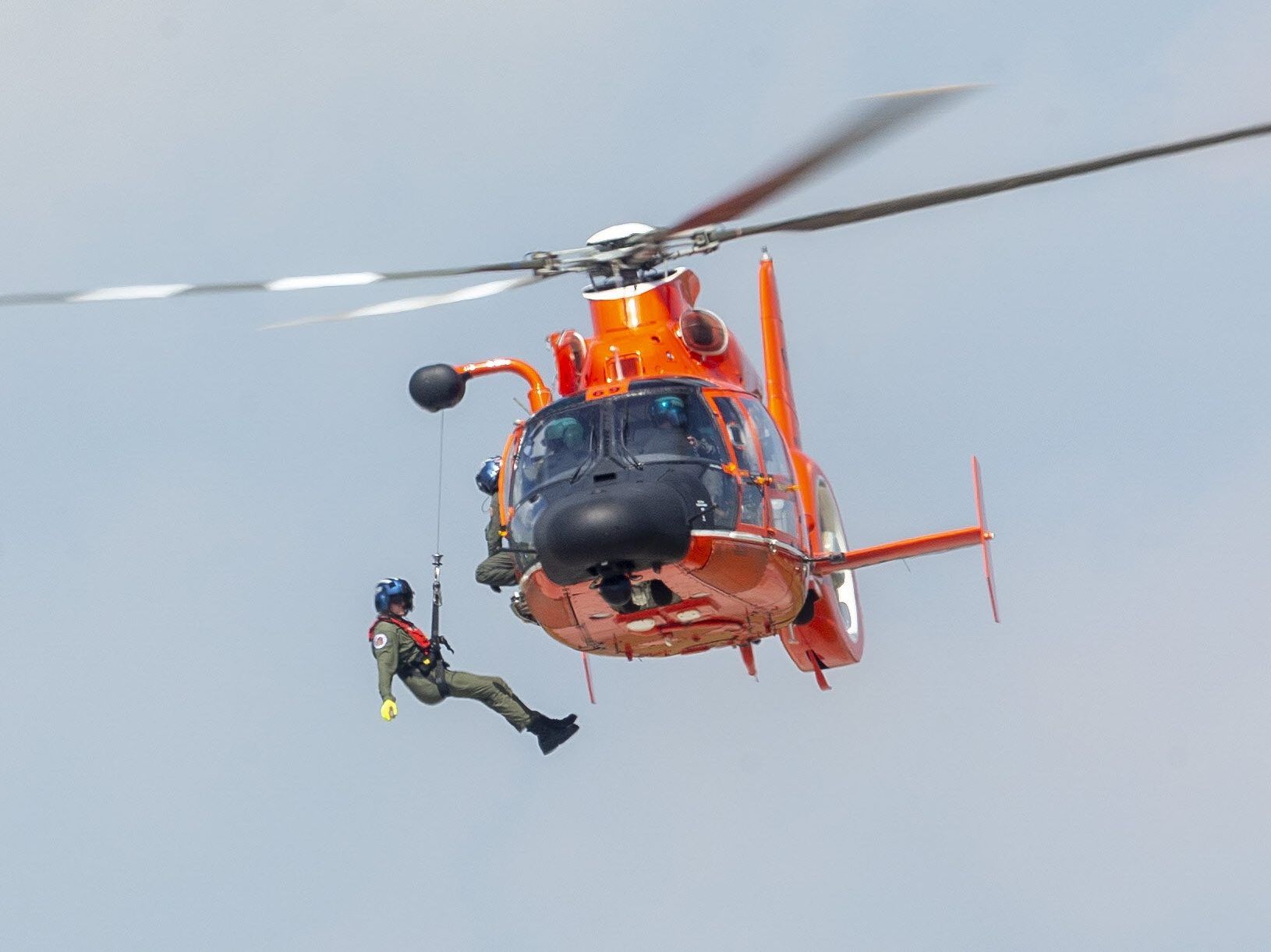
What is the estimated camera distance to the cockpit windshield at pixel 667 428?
19.5 m

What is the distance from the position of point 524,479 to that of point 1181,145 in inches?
252

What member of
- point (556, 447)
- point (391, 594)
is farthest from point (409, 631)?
point (556, 447)

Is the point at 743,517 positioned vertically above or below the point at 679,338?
below

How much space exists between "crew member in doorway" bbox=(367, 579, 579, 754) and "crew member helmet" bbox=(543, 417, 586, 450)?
3.33m

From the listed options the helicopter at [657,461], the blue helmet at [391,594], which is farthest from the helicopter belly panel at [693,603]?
the blue helmet at [391,594]

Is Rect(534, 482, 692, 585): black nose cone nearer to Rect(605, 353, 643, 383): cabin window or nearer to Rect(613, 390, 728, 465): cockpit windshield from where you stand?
Rect(613, 390, 728, 465): cockpit windshield

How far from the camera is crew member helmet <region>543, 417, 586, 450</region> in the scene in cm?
1983

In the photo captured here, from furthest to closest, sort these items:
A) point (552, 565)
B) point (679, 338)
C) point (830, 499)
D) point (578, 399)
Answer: point (830, 499) → point (679, 338) → point (578, 399) → point (552, 565)

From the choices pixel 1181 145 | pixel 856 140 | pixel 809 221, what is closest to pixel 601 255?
pixel 809 221

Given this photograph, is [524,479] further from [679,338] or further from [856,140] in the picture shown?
[856,140]

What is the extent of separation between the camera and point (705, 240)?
66.3 ft

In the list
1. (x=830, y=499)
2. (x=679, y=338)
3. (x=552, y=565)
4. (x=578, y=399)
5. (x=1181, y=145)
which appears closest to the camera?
(x=1181, y=145)

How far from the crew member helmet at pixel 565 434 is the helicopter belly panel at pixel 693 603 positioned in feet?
3.65

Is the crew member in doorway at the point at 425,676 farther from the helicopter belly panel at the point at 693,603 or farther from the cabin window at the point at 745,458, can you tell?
the cabin window at the point at 745,458
